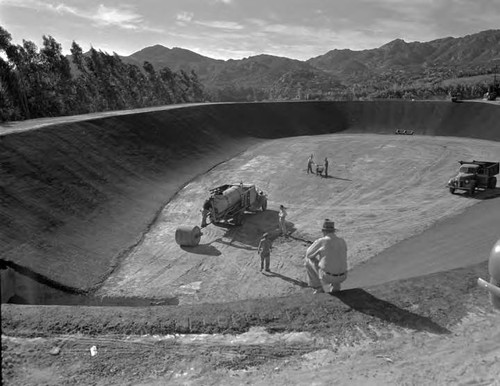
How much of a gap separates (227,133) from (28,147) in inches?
1064

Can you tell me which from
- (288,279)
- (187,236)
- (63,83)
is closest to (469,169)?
(288,279)

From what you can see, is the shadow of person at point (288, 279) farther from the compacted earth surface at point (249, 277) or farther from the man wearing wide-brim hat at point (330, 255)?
the man wearing wide-brim hat at point (330, 255)

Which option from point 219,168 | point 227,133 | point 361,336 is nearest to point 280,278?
point 361,336

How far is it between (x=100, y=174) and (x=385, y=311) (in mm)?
20845

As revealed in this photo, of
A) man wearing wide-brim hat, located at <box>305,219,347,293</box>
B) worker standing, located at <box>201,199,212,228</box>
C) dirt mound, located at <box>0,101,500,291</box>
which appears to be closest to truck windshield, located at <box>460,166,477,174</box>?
worker standing, located at <box>201,199,212,228</box>

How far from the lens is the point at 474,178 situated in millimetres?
25859

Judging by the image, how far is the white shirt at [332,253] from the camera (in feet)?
30.5

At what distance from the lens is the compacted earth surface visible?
24.4 feet

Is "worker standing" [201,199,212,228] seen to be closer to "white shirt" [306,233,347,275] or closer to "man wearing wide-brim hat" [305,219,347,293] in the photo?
"man wearing wide-brim hat" [305,219,347,293]

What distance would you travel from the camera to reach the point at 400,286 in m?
9.88

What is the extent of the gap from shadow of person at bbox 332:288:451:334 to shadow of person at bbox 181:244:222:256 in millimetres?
9743

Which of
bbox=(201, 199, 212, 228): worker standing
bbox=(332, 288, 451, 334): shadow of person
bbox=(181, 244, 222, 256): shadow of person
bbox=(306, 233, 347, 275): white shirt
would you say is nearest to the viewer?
bbox=(332, 288, 451, 334): shadow of person

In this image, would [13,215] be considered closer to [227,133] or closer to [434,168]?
[434,168]

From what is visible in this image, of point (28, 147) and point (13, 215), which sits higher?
point (28, 147)
